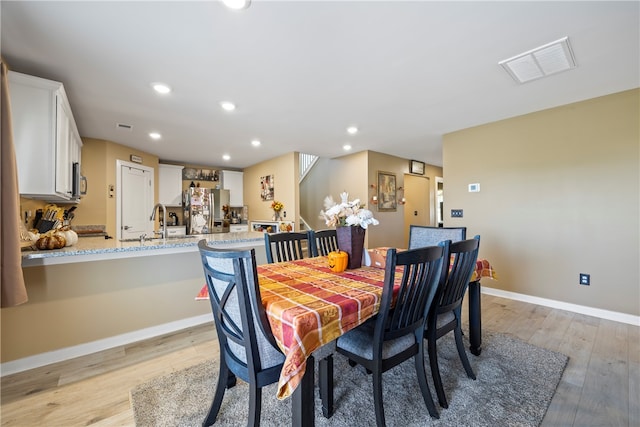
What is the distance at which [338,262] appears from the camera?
1705 mm

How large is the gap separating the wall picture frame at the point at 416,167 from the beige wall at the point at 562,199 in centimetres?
226

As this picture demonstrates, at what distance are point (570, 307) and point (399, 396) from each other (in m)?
2.73

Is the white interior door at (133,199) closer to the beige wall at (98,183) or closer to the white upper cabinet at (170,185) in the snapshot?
the beige wall at (98,183)

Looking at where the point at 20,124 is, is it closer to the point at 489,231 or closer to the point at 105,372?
the point at 105,372

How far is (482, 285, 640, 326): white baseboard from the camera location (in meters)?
2.65

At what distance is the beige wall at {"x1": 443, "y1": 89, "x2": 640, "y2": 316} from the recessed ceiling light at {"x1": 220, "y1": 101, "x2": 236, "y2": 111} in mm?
3242

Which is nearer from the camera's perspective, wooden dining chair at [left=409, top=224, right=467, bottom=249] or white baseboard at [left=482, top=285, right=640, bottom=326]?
wooden dining chair at [left=409, top=224, right=467, bottom=249]

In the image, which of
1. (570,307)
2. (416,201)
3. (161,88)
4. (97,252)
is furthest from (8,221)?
(416,201)

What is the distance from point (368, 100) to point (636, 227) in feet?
9.82

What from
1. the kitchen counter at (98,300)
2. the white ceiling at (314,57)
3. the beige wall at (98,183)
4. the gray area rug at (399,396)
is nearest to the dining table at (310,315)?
the gray area rug at (399,396)

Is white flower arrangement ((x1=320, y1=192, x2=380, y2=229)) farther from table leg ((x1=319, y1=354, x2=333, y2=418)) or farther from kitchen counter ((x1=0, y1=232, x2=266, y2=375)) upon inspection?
kitchen counter ((x1=0, y1=232, x2=266, y2=375))

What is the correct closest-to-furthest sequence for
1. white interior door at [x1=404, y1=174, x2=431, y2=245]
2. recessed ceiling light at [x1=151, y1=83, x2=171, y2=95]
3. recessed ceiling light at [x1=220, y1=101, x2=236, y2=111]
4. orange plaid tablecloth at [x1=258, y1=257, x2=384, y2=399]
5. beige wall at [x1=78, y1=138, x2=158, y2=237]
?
orange plaid tablecloth at [x1=258, y1=257, x2=384, y2=399] → recessed ceiling light at [x1=151, y1=83, x2=171, y2=95] → recessed ceiling light at [x1=220, y1=101, x2=236, y2=111] → beige wall at [x1=78, y1=138, x2=158, y2=237] → white interior door at [x1=404, y1=174, x2=431, y2=245]

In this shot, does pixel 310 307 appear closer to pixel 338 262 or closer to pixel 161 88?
pixel 338 262

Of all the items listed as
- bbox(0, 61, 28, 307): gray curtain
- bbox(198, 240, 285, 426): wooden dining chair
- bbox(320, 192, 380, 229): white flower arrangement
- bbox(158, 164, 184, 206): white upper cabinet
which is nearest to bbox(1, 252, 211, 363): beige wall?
bbox(0, 61, 28, 307): gray curtain
